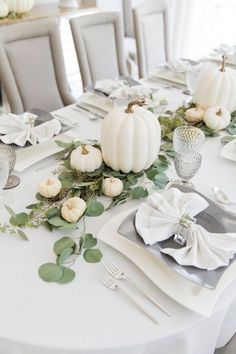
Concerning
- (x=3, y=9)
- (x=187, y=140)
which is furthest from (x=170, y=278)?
(x=3, y=9)

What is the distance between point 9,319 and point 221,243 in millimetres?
410

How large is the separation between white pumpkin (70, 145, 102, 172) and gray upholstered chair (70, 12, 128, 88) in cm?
103

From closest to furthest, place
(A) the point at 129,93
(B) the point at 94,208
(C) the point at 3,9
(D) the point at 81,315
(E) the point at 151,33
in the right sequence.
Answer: (D) the point at 81,315 → (B) the point at 94,208 → (A) the point at 129,93 → (E) the point at 151,33 → (C) the point at 3,9

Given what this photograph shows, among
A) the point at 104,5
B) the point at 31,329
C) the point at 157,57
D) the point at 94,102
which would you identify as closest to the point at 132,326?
the point at 31,329

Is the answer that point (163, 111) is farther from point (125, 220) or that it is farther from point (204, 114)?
point (125, 220)

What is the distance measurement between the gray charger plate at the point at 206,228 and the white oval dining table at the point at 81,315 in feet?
0.15

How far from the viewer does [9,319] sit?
22.6 inches

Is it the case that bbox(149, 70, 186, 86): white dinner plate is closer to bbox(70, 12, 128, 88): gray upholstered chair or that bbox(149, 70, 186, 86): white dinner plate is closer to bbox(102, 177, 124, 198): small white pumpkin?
bbox(70, 12, 128, 88): gray upholstered chair

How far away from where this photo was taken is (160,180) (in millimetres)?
903

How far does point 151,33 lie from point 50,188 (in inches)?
62.3

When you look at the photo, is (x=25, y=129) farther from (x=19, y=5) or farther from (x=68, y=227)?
(x=19, y=5)

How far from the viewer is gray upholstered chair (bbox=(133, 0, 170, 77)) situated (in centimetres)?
199

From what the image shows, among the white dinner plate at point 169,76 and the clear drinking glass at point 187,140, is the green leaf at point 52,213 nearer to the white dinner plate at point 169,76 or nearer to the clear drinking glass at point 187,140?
the clear drinking glass at point 187,140

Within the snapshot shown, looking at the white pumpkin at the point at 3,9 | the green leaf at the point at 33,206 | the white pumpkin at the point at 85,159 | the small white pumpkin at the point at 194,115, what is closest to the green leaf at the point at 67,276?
the green leaf at the point at 33,206
